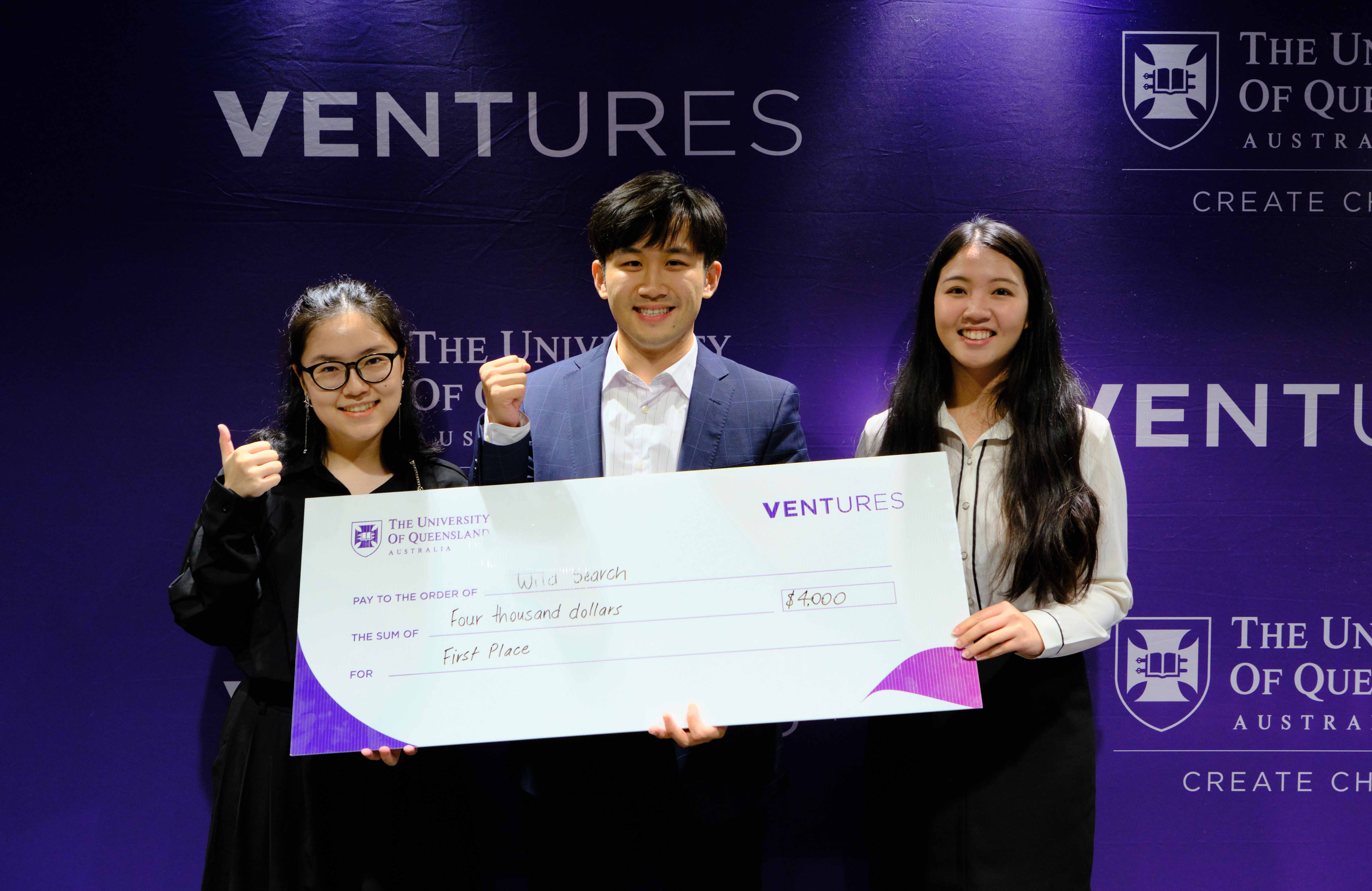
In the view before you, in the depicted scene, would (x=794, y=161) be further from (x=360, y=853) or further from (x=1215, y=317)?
(x=360, y=853)

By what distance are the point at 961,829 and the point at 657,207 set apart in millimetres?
1434

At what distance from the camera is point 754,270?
7.89 feet

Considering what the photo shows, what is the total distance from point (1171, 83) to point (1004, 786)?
1877 millimetres

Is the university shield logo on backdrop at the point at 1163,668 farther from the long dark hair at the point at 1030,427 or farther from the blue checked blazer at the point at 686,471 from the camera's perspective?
the blue checked blazer at the point at 686,471

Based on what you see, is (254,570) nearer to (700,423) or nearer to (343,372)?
(343,372)

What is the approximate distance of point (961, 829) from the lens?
182cm

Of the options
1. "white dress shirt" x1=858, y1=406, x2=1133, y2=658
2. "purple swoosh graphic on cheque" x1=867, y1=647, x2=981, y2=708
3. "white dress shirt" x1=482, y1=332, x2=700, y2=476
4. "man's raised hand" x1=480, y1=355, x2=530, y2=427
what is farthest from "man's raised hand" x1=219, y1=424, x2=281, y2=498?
"white dress shirt" x1=858, y1=406, x2=1133, y2=658

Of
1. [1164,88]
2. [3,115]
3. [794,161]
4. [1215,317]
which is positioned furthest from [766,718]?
[3,115]

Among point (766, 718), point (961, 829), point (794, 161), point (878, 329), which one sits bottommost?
point (961, 829)

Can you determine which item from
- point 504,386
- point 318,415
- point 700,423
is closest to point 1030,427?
point 700,423

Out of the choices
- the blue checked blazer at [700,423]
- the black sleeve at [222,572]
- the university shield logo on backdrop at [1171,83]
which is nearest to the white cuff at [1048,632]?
the blue checked blazer at [700,423]

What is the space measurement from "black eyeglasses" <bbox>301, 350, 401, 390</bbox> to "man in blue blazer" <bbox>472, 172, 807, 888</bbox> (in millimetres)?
219

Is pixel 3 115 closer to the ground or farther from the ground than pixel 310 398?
farther from the ground

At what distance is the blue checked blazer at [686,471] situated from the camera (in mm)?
1868
